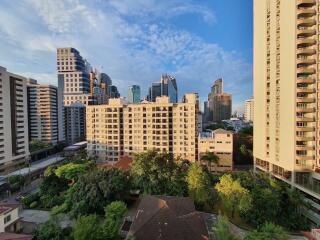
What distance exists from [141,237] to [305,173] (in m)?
25.8

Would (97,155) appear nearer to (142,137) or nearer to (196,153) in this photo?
(142,137)

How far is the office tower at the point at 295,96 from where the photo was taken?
31609 millimetres

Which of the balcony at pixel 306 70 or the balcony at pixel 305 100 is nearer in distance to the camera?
the balcony at pixel 306 70

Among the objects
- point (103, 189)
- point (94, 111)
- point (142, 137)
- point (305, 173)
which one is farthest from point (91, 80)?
point (305, 173)

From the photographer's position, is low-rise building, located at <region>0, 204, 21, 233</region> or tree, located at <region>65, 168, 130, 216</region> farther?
tree, located at <region>65, 168, 130, 216</region>

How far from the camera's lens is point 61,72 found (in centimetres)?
9850

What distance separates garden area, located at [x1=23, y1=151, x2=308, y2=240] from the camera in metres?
25.5

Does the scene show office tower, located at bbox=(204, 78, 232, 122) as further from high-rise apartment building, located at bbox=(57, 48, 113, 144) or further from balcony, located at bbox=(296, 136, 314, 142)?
balcony, located at bbox=(296, 136, 314, 142)

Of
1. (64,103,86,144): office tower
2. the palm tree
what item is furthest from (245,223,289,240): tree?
(64,103,86,144): office tower

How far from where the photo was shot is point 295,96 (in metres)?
32.2

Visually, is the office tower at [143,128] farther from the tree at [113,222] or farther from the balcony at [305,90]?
the tree at [113,222]

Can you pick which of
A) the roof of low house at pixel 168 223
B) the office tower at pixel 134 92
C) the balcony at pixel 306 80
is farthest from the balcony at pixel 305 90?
A: the office tower at pixel 134 92

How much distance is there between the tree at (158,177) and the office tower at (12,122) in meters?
34.6

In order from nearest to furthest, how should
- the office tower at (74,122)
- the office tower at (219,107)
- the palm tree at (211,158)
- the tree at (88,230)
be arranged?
the tree at (88,230)
the palm tree at (211,158)
the office tower at (74,122)
the office tower at (219,107)
